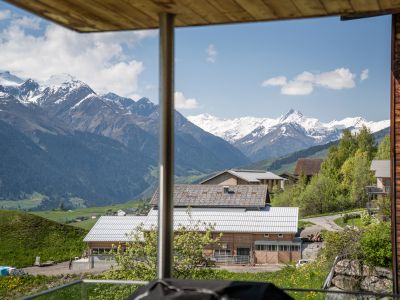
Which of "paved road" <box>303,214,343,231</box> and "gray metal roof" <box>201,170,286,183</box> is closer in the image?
"paved road" <box>303,214,343,231</box>

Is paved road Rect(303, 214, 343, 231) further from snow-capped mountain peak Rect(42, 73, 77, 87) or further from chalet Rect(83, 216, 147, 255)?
snow-capped mountain peak Rect(42, 73, 77, 87)

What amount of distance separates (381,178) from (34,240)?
672 inches

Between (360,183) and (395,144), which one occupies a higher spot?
(395,144)

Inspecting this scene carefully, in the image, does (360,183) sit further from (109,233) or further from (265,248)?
(109,233)

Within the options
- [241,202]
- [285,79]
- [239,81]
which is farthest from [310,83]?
[241,202]

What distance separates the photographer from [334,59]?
109 m

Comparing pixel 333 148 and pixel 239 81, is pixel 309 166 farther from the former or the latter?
pixel 239 81

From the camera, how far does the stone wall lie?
24.7 feet

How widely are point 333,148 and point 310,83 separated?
92895mm

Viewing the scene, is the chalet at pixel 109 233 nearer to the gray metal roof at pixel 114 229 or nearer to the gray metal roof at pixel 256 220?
the gray metal roof at pixel 114 229

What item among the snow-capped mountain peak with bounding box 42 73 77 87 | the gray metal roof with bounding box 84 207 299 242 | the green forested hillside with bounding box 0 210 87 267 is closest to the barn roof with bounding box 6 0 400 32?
the gray metal roof with bounding box 84 207 299 242

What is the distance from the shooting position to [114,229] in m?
24.4

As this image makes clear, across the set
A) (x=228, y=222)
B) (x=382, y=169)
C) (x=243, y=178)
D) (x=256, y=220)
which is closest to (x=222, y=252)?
(x=228, y=222)

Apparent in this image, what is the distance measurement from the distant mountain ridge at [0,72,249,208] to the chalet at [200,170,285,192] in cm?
6356
